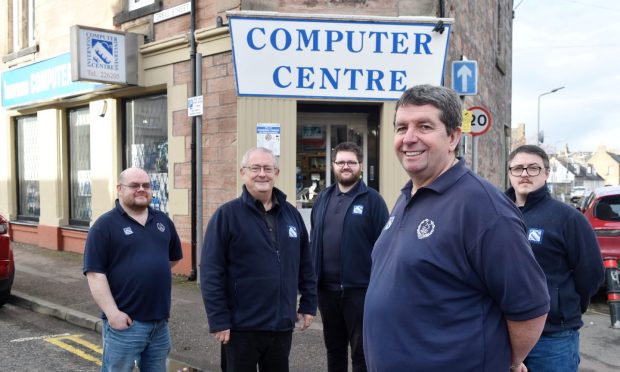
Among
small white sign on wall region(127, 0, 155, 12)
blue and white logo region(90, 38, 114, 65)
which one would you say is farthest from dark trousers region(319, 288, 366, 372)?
small white sign on wall region(127, 0, 155, 12)

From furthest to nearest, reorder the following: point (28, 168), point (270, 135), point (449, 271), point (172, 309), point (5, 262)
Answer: point (28, 168), point (270, 135), point (5, 262), point (172, 309), point (449, 271)

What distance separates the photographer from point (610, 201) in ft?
27.0

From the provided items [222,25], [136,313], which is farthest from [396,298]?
[222,25]

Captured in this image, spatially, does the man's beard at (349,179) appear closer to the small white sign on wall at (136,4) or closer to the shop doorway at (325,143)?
the shop doorway at (325,143)

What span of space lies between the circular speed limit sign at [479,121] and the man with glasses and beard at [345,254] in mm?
4550

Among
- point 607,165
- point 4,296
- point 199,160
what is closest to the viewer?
point 4,296

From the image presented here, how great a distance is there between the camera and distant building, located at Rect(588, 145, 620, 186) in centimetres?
9406

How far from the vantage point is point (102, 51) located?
927cm

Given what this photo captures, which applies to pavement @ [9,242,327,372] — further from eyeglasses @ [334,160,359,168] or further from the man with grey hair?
eyeglasses @ [334,160,359,168]

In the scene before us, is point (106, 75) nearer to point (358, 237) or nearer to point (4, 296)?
point (4, 296)

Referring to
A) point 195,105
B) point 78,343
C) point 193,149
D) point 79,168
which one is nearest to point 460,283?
point 78,343

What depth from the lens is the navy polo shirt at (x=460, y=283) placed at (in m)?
1.85

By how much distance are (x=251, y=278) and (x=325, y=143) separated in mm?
5659

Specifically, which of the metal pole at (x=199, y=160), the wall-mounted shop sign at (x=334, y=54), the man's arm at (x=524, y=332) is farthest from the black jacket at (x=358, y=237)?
the metal pole at (x=199, y=160)
